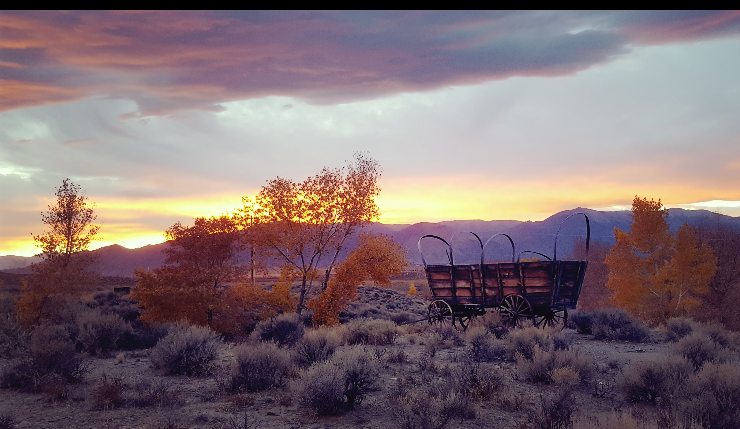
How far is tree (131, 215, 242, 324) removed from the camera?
1702 cm

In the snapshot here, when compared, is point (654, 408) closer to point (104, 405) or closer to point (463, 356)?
point (463, 356)

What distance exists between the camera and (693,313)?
105 feet

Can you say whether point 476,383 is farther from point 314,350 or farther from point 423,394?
point 314,350

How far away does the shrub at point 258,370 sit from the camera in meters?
8.89

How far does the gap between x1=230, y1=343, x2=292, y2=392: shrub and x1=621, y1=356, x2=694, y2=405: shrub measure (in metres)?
6.62

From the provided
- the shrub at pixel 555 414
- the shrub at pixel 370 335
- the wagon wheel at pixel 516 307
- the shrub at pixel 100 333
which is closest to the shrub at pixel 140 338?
the shrub at pixel 100 333

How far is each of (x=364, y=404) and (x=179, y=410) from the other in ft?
10.6

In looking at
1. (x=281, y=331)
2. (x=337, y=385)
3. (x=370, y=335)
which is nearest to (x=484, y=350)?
(x=370, y=335)

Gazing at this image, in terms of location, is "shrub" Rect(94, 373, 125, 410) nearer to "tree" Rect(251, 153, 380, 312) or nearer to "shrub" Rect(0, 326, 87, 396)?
"shrub" Rect(0, 326, 87, 396)

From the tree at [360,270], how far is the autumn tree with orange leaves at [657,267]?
69.0 feet

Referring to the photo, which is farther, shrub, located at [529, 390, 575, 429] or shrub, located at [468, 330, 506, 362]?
shrub, located at [468, 330, 506, 362]

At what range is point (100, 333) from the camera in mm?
15039

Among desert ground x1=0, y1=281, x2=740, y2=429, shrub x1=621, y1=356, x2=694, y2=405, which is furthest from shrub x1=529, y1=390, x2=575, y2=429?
shrub x1=621, y1=356, x2=694, y2=405
